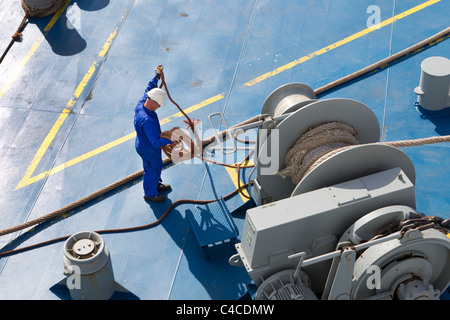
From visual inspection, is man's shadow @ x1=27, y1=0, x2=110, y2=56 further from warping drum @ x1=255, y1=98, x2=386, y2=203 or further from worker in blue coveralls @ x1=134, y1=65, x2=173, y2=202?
warping drum @ x1=255, y1=98, x2=386, y2=203

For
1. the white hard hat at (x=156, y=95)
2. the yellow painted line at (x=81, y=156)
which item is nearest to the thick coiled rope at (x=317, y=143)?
the white hard hat at (x=156, y=95)

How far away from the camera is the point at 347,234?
7000 mm

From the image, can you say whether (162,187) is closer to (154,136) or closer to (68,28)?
(154,136)

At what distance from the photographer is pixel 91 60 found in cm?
1102

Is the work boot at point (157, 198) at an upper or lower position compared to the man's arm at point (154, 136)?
lower

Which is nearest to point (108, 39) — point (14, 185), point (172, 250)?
point (14, 185)

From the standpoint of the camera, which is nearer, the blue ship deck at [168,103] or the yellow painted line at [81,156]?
the blue ship deck at [168,103]

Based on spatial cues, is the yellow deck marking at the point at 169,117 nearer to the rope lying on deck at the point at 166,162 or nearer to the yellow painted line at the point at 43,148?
the yellow painted line at the point at 43,148

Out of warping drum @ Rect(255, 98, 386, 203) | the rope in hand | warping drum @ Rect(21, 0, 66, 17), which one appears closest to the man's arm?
warping drum @ Rect(255, 98, 386, 203)

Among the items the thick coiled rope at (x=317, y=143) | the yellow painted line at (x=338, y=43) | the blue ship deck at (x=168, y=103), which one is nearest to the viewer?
the thick coiled rope at (x=317, y=143)

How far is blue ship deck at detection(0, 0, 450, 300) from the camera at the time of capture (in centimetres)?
838

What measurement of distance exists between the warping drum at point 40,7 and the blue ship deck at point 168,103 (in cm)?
14

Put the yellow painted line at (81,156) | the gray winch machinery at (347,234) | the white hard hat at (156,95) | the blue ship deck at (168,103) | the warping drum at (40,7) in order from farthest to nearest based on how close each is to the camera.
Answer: the warping drum at (40,7) < the yellow painted line at (81,156) < the blue ship deck at (168,103) < the white hard hat at (156,95) < the gray winch machinery at (347,234)

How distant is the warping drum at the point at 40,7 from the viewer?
11685 millimetres
